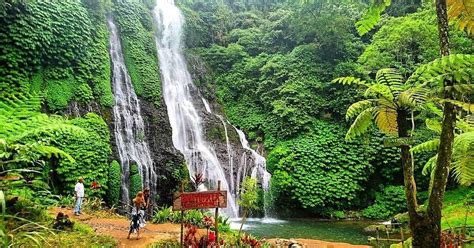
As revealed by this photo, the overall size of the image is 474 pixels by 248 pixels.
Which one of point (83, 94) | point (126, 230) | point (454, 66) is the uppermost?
point (83, 94)

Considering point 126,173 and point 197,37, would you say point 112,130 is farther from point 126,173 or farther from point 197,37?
point 197,37

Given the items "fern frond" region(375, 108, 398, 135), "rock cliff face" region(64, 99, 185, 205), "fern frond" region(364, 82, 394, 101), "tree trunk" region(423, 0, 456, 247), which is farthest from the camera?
"rock cliff face" region(64, 99, 185, 205)

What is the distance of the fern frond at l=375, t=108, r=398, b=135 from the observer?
411cm

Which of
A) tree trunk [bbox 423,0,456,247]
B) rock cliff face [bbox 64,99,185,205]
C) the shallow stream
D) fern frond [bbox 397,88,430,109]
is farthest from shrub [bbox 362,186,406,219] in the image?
tree trunk [bbox 423,0,456,247]

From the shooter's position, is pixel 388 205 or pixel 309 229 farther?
pixel 388 205

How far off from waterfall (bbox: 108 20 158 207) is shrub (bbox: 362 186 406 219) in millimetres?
9105

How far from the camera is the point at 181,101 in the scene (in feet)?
59.3

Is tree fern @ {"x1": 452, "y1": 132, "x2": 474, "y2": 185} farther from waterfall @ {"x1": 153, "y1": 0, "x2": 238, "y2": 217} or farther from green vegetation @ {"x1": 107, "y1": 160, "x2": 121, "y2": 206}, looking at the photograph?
waterfall @ {"x1": 153, "y1": 0, "x2": 238, "y2": 217}

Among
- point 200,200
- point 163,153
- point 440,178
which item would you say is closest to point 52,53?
point 163,153

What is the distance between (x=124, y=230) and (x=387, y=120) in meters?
6.40

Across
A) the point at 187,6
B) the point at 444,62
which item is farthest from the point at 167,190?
the point at 187,6

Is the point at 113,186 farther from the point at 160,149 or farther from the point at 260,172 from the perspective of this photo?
the point at 260,172

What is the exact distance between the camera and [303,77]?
18.6 m

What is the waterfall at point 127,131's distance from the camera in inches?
488
